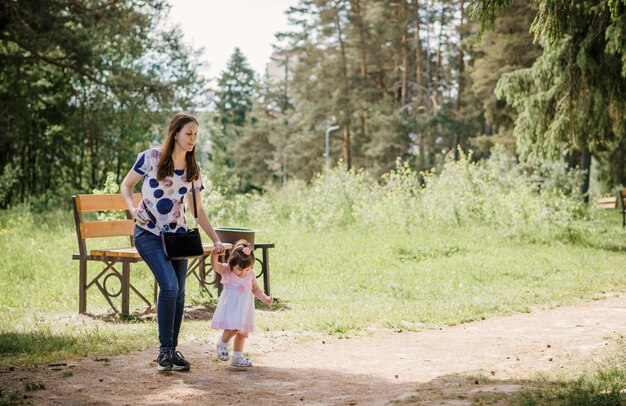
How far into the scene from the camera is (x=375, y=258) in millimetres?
13516

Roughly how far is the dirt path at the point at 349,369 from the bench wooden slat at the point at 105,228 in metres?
2.25

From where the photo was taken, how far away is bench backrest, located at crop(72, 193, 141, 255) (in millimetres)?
8484

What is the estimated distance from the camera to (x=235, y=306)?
5.97 meters

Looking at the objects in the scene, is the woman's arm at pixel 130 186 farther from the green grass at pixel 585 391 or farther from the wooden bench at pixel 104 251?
the green grass at pixel 585 391

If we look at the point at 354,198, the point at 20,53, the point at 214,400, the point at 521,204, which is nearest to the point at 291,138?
the point at 20,53

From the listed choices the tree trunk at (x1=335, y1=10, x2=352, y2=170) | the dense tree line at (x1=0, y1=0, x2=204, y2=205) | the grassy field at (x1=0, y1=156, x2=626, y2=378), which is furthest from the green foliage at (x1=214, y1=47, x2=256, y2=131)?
the grassy field at (x1=0, y1=156, x2=626, y2=378)

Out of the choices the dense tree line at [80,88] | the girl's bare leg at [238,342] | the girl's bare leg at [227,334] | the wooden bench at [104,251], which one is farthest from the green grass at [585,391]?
the dense tree line at [80,88]

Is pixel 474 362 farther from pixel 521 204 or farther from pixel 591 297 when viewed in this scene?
pixel 521 204

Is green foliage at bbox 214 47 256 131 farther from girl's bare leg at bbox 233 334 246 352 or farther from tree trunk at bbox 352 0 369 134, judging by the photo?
girl's bare leg at bbox 233 334 246 352

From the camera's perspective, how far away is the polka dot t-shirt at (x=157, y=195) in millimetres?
5691

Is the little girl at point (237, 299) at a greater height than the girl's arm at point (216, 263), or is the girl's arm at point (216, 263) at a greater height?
the girl's arm at point (216, 263)

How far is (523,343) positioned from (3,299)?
246 inches

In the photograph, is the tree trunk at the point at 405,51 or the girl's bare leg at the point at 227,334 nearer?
the girl's bare leg at the point at 227,334

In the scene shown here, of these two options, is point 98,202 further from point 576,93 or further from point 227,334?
point 576,93
